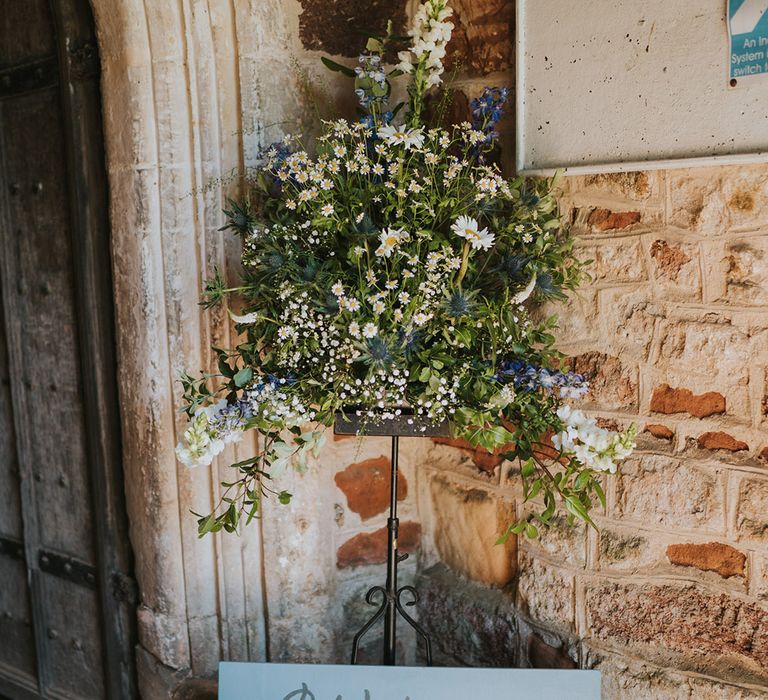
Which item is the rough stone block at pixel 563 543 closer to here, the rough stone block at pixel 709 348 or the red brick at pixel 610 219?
the rough stone block at pixel 709 348

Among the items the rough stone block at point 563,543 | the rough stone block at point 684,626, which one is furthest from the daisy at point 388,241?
the rough stone block at point 684,626

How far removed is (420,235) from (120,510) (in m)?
1.23

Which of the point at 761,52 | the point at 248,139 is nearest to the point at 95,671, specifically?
the point at 248,139

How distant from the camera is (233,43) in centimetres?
174

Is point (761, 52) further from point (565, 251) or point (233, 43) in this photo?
point (233, 43)

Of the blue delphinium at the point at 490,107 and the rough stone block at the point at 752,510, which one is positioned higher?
the blue delphinium at the point at 490,107

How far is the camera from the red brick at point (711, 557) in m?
1.47

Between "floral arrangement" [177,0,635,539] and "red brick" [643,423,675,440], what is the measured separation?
207 millimetres

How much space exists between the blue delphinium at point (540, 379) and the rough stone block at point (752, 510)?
0.36 meters

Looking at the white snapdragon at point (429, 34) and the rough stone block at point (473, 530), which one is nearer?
the white snapdragon at point (429, 34)

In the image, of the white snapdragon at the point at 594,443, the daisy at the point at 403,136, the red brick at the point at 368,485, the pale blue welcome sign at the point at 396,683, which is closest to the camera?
the white snapdragon at the point at 594,443

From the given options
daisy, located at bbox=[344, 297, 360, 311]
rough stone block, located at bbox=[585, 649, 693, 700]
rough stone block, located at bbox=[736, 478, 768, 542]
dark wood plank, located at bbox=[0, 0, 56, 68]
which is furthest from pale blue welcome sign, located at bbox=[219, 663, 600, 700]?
dark wood plank, located at bbox=[0, 0, 56, 68]

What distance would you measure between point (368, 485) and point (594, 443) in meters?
0.85

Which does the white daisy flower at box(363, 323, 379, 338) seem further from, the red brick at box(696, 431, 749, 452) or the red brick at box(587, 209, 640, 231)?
the red brick at box(696, 431, 749, 452)
